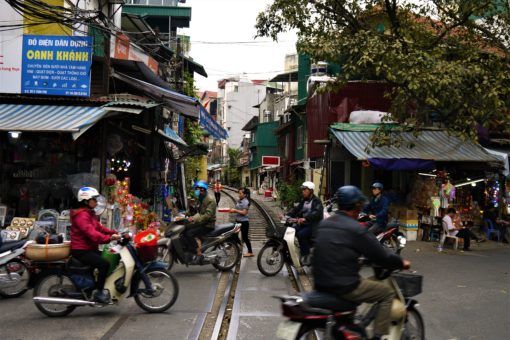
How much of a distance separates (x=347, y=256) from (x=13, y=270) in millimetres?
5955

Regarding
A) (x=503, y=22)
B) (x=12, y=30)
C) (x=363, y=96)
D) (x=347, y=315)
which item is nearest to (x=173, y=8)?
(x=363, y=96)

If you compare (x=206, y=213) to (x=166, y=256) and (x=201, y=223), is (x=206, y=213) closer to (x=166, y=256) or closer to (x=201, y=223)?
(x=201, y=223)

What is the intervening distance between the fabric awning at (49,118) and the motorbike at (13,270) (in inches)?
129

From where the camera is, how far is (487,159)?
1530 centimetres

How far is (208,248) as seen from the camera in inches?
400

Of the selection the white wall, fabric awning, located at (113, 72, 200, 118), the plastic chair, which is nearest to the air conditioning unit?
the plastic chair

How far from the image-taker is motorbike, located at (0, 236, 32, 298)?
25.2ft

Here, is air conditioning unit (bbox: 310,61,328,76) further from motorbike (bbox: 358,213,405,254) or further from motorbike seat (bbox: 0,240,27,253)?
motorbike seat (bbox: 0,240,27,253)

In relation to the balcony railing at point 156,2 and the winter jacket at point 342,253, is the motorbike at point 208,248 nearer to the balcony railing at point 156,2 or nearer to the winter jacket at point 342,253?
the winter jacket at point 342,253

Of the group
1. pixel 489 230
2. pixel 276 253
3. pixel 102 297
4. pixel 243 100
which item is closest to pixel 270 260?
pixel 276 253

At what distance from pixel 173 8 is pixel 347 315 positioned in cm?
2843

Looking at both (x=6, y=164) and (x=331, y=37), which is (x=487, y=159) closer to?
(x=331, y=37)

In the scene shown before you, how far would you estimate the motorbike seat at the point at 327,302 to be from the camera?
421cm

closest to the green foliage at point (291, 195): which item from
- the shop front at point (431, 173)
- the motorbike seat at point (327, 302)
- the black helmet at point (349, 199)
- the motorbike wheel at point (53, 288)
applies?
the shop front at point (431, 173)
